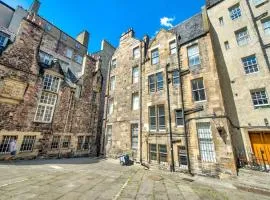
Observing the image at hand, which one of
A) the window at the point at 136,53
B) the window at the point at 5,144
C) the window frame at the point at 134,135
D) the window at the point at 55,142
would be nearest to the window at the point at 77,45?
the window at the point at 136,53

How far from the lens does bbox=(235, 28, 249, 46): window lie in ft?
48.0

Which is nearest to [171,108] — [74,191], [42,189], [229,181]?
[229,181]

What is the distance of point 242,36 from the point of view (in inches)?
587

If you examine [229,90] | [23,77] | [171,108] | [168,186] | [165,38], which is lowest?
[168,186]

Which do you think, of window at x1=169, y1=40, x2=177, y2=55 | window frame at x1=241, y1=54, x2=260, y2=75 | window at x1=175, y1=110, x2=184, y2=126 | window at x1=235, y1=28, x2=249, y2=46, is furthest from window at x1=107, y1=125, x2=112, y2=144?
window at x1=235, y1=28, x2=249, y2=46

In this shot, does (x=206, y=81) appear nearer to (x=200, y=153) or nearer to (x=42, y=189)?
(x=200, y=153)

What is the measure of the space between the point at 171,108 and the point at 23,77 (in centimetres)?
1506

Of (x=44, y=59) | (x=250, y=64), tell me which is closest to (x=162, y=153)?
(x=250, y=64)

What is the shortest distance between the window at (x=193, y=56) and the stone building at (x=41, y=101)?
13.9 metres

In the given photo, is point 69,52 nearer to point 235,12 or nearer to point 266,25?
point 235,12

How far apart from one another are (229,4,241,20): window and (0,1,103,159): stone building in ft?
60.1

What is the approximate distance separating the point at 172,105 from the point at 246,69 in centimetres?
759

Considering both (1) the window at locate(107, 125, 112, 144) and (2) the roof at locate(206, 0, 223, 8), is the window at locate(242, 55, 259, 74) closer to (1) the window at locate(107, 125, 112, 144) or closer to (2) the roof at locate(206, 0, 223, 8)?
(2) the roof at locate(206, 0, 223, 8)

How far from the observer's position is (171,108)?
14258 millimetres
